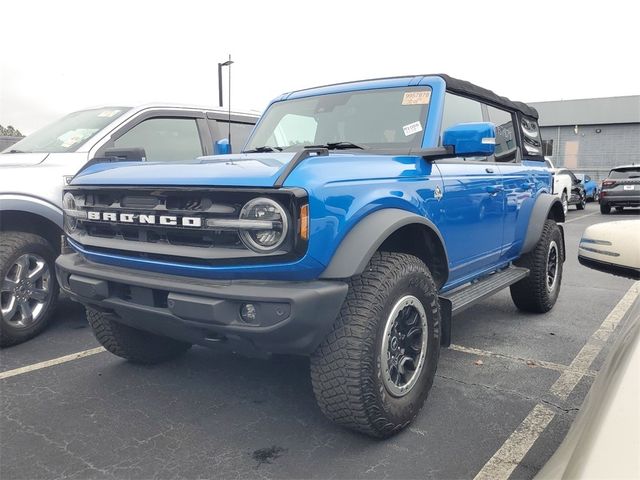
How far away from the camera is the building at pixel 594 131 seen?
32938 millimetres

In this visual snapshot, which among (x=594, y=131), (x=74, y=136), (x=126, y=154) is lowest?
(x=126, y=154)

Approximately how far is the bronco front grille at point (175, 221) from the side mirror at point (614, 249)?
4.04 ft

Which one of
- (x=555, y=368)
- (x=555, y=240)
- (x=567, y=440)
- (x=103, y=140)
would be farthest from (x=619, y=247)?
(x=103, y=140)

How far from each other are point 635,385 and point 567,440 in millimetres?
273

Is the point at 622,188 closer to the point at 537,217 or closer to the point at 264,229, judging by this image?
the point at 537,217

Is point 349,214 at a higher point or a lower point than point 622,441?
higher

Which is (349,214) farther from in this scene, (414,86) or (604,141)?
(604,141)

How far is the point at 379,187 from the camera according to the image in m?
2.71

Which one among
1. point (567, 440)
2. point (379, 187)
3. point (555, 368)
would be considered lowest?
point (555, 368)

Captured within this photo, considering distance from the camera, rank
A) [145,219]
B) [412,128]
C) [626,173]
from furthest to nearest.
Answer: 1. [626,173]
2. [412,128]
3. [145,219]

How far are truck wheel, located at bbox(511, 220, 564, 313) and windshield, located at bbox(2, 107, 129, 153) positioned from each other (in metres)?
4.06

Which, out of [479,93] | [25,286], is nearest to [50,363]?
[25,286]

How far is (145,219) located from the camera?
103 inches

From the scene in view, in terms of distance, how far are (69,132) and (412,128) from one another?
3.23 meters
